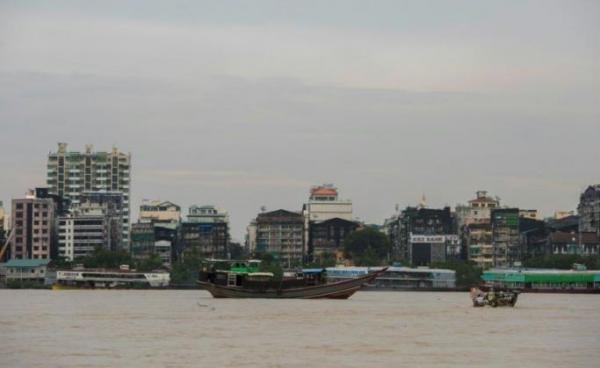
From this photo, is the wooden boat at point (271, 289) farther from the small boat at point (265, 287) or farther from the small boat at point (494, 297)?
the small boat at point (494, 297)

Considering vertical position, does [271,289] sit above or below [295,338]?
above

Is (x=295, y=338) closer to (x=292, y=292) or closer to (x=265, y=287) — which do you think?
(x=292, y=292)

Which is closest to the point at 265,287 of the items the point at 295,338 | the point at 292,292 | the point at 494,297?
the point at 292,292

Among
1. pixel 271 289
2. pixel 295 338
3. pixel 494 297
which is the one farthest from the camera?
pixel 271 289

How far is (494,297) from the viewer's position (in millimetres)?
Result: 116875

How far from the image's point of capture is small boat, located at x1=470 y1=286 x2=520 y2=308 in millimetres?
117062

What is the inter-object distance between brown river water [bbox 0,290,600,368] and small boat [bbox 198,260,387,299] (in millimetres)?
23956

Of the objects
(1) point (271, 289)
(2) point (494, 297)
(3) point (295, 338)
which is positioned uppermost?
(1) point (271, 289)

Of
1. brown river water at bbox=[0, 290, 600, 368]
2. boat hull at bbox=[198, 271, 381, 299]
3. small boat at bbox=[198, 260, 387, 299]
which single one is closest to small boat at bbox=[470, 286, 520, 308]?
brown river water at bbox=[0, 290, 600, 368]

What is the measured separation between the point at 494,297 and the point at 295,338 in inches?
1671

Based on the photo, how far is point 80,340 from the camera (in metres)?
74.2

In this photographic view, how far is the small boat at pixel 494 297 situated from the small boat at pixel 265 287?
831 inches

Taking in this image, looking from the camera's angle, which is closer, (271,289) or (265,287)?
(265,287)

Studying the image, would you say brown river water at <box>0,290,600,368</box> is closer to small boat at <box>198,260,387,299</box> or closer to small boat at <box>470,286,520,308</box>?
small boat at <box>470,286,520,308</box>
